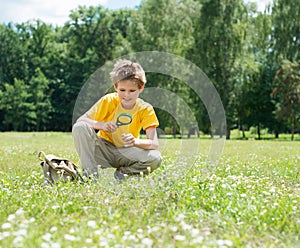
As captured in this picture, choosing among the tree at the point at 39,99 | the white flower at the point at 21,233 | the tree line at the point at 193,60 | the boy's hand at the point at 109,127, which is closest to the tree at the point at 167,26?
the tree line at the point at 193,60

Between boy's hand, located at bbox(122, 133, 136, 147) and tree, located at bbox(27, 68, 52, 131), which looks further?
tree, located at bbox(27, 68, 52, 131)

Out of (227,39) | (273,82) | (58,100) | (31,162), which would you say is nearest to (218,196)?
(31,162)

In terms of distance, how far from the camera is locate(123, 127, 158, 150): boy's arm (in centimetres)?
668

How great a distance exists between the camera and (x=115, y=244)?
3627 millimetres

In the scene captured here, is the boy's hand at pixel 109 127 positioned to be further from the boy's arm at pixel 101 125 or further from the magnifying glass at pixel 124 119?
the magnifying glass at pixel 124 119

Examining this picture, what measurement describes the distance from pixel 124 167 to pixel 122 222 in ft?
10.3

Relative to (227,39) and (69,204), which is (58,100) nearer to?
(227,39)

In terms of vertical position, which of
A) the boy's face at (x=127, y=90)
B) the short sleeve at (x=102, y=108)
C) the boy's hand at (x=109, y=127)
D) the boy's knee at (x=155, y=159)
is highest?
the boy's face at (x=127, y=90)

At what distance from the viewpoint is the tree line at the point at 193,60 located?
3997 centimetres

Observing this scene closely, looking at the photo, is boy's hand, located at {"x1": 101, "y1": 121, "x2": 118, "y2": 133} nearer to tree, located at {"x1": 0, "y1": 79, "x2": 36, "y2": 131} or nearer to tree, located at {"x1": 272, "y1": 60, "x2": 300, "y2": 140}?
tree, located at {"x1": 272, "y1": 60, "x2": 300, "y2": 140}

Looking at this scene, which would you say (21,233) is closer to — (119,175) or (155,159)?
(155,159)

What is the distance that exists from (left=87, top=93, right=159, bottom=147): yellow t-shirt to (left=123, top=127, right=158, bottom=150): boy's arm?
0.10 m

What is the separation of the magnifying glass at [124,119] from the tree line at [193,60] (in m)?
22.7

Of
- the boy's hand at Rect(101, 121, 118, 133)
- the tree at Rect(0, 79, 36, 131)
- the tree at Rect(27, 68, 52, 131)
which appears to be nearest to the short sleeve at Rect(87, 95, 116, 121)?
the boy's hand at Rect(101, 121, 118, 133)
